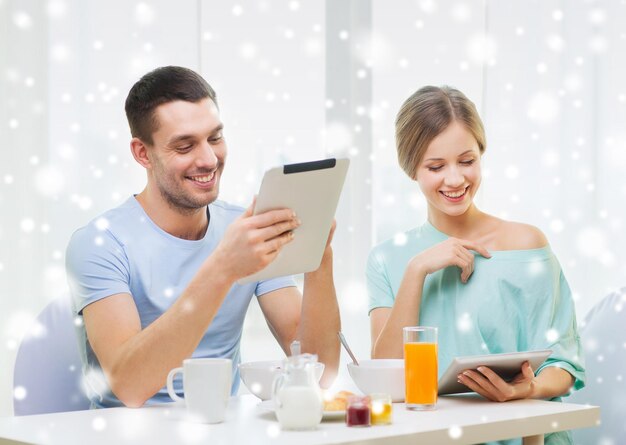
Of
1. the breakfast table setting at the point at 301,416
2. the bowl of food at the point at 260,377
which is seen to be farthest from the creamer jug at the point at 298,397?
the bowl of food at the point at 260,377

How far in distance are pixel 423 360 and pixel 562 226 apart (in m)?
1.57

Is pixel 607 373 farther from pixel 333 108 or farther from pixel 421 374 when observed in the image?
pixel 333 108

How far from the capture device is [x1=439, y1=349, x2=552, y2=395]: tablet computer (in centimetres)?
141

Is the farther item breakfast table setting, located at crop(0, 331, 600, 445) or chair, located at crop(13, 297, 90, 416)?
chair, located at crop(13, 297, 90, 416)

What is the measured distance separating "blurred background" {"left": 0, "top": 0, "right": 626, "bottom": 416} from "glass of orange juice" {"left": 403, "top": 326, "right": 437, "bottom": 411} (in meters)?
0.80

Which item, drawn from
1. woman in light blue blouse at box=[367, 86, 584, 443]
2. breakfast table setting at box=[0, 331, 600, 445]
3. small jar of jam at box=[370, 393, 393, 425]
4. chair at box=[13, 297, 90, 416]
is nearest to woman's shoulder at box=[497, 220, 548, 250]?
woman in light blue blouse at box=[367, 86, 584, 443]

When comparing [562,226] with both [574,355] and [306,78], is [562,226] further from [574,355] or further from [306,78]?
[574,355]

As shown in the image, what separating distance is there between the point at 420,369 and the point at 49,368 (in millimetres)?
802

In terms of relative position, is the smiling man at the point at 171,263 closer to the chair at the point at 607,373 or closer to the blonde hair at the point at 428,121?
the blonde hair at the point at 428,121

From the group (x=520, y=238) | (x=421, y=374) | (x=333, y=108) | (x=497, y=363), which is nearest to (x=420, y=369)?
(x=421, y=374)

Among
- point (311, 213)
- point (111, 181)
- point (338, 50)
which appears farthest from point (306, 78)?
point (311, 213)

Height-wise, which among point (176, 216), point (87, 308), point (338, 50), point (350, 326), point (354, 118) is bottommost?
point (350, 326)

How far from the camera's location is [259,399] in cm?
149

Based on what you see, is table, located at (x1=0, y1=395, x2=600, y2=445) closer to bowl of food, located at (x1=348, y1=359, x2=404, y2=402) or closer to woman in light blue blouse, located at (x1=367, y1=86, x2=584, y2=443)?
bowl of food, located at (x1=348, y1=359, x2=404, y2=402)
